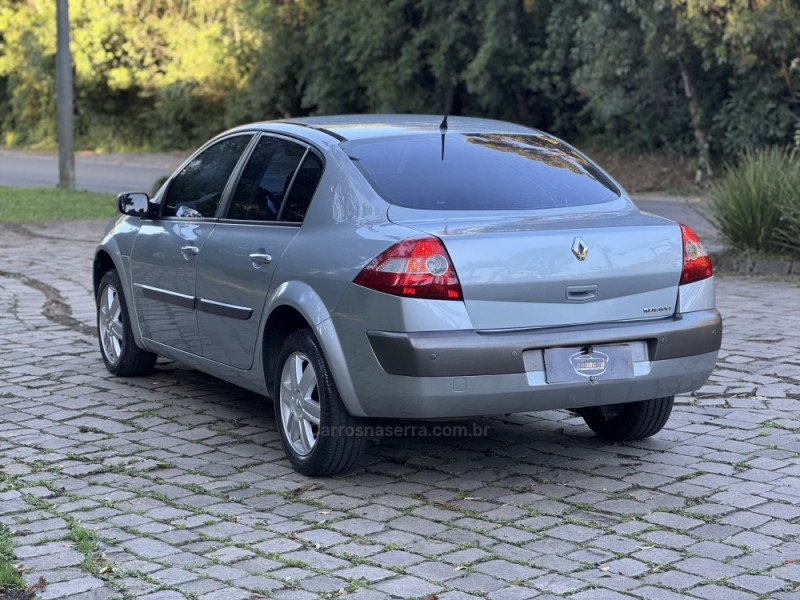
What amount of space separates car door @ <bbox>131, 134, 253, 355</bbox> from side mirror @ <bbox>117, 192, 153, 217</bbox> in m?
0.08

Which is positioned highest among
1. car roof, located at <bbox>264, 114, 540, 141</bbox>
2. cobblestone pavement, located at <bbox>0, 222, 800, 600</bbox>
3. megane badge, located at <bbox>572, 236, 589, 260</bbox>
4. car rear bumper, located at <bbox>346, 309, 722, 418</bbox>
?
car roof, located at <bbox>264, 114, 540, 141</bbox>

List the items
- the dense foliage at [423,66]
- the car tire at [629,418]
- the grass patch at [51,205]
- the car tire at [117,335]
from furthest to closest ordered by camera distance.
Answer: the dense foliage at [423,66], the grass patch at [51,205], the car tire at [117,335], the car tire at [629,418]

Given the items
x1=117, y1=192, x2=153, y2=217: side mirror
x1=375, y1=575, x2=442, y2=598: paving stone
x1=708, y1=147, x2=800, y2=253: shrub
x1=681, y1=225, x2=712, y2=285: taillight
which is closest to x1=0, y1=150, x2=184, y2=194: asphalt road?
x1=708, y1=147, x2=800, y2=253: shrub

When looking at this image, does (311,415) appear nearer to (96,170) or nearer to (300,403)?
(300,403)

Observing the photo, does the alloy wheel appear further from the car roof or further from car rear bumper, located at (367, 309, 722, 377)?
the car roof

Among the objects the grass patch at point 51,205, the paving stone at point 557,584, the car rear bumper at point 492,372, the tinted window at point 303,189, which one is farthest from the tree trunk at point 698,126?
the paving stone at point 557,584

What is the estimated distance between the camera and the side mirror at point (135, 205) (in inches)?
287

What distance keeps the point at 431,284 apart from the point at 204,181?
2.29 meters

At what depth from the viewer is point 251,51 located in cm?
3788

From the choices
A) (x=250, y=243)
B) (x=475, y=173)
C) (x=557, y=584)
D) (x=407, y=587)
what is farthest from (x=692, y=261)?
(x=407, y=587)

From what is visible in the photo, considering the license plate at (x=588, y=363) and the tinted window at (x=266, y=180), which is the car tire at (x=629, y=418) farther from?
the tinted window at (x=266, y=180)

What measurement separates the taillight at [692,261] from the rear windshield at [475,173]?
0.48 metres

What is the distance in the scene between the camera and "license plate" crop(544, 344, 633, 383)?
17.4 feet

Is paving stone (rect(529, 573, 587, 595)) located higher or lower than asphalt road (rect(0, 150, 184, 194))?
lower
